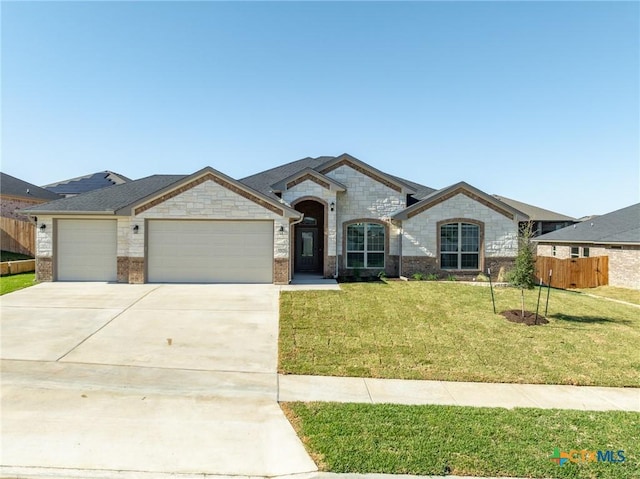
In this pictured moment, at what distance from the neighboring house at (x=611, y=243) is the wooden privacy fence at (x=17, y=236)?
33.1 meters

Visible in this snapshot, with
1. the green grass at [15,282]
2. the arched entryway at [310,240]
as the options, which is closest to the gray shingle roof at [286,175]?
the arched entryway at [310,240]

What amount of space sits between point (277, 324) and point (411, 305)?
15.1 feet

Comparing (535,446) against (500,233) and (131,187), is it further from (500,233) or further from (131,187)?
(131,187)

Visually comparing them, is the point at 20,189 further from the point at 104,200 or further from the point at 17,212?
the point at 104,200

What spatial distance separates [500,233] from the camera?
674 inches

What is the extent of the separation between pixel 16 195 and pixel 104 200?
1501cm

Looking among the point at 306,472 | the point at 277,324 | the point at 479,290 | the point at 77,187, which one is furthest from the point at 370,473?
the point at 77,187

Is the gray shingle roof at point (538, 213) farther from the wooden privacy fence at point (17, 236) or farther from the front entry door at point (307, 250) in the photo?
the wooden privacy fence at point (17, 236)

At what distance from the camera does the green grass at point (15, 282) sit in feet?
43.2

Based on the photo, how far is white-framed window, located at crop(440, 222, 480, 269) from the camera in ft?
56.6

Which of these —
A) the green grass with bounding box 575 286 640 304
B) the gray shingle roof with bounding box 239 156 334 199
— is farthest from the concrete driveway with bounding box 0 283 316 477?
the green grass with bounding box 575 286 640 304

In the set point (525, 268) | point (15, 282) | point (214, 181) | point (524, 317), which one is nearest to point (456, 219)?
point (525, 268)

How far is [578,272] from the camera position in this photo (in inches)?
806

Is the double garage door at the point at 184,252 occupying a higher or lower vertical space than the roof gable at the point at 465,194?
lower
